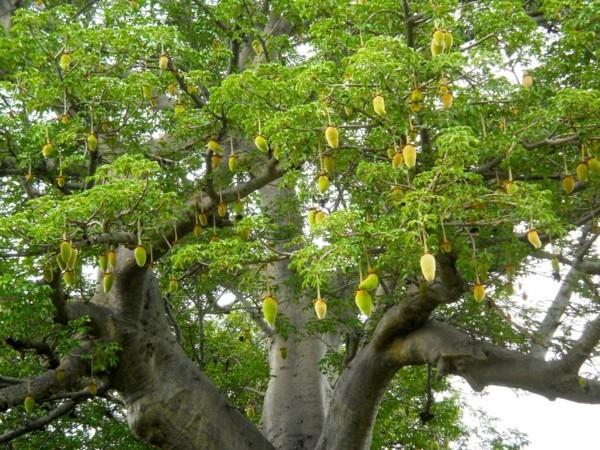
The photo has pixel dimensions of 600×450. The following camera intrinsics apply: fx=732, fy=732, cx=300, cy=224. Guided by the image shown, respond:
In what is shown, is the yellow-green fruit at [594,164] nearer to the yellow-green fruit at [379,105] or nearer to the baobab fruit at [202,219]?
the yellow-green fruit at [379,105]

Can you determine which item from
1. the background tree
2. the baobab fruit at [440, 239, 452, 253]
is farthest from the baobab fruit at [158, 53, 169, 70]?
the baobab fruit at [440, 239, 452, 253]

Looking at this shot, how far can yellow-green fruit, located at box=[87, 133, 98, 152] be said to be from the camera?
4.01 metres

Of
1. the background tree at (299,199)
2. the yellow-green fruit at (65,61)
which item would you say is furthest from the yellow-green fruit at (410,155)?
the yellow-green fruit at (65,61)

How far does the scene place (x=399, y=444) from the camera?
22.9 feet

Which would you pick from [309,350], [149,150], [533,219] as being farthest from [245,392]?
[533,219]

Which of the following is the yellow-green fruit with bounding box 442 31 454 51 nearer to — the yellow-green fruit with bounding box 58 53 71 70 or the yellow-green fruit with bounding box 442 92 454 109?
the yellow-green fruit with bounding box 442 92 454 109

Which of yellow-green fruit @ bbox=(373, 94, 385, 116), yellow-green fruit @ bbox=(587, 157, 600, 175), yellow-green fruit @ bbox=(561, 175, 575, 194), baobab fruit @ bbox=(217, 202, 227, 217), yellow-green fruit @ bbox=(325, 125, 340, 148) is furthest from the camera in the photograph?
baobab fruit @ bbox=(217, 202, 227, 217)

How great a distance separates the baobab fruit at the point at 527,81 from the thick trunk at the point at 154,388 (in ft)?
8.58

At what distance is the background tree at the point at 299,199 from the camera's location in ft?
10.9

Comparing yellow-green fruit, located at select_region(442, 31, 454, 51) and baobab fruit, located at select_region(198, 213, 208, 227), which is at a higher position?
baobab fruit, located at select_region(198, 213, 208, 227)

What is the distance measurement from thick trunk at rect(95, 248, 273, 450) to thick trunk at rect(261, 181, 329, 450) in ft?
2.17

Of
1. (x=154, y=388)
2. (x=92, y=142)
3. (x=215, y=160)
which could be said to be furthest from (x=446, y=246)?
(x=154, y=388)

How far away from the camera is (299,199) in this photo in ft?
14.3

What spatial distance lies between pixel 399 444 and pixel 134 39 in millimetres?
4624
